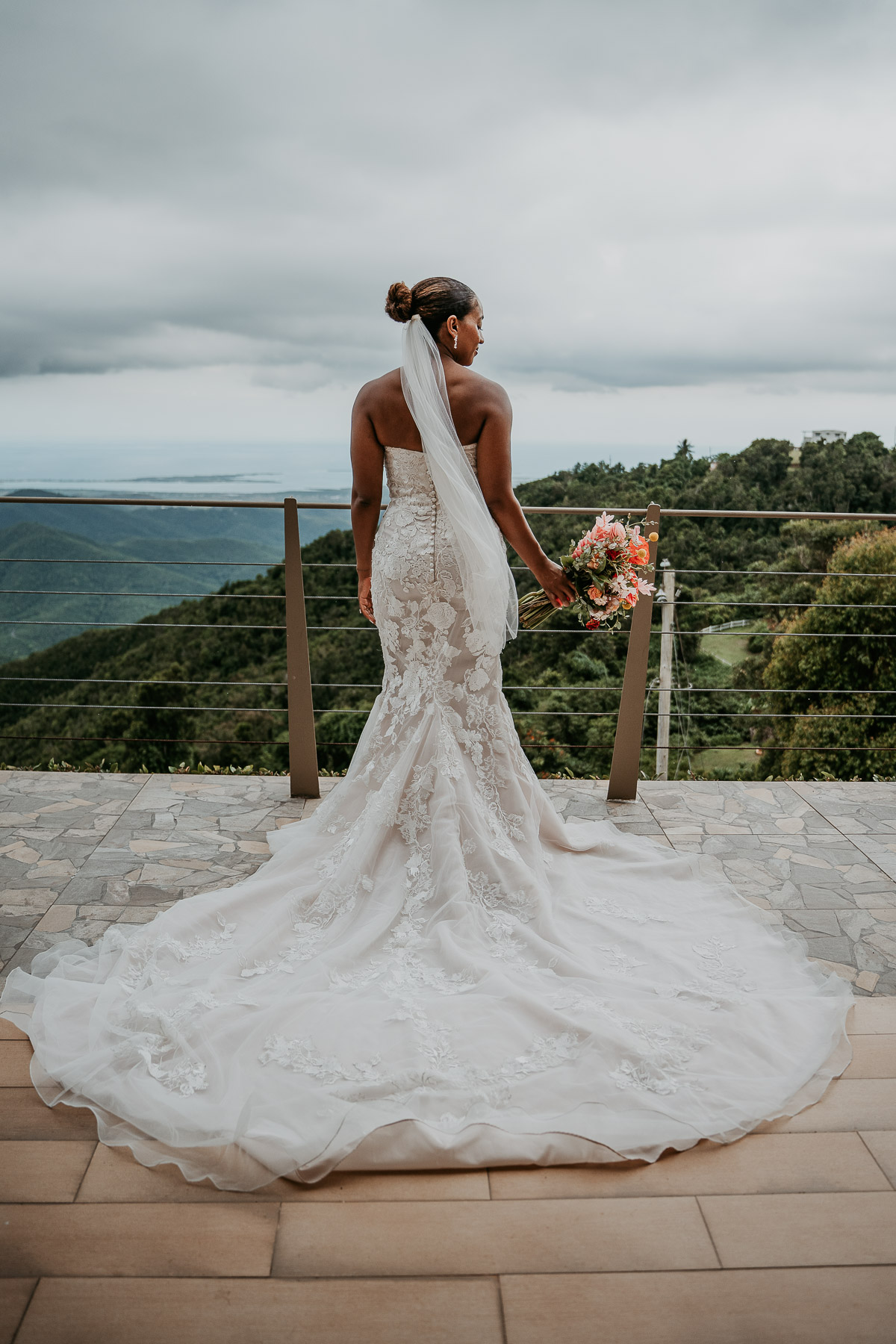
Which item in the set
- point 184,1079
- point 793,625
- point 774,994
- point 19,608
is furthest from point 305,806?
point 19,608

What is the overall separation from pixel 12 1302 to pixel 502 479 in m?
2.17

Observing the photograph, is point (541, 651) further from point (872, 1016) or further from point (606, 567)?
point (872, 1016)

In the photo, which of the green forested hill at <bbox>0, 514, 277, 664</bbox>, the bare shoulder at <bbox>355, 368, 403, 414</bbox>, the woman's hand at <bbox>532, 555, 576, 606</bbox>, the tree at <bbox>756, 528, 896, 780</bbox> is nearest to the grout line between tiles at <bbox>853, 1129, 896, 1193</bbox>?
the woman's hand at <bbox>532, 555, 576, 606</bbox>

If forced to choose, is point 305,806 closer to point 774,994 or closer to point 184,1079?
point 184,1079

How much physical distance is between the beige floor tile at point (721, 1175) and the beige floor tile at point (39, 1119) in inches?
34.4

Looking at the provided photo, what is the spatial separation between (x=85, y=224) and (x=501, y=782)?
18.3 ft

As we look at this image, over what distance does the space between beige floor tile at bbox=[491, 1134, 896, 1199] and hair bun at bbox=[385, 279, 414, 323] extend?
7.28ft

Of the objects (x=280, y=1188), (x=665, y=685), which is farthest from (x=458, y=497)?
(x=665, y=685)

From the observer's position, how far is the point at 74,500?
312cm

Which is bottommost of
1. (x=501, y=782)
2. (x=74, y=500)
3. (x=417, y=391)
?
(x=501, y=782)

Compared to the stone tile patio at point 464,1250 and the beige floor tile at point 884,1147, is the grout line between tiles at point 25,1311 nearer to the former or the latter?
the stone tile patio at point 464,1250

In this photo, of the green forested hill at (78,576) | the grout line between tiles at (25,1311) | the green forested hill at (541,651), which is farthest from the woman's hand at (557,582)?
the green forested hill at (78,576)

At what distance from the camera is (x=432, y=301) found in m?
2.47

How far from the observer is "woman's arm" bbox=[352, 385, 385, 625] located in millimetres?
2574
